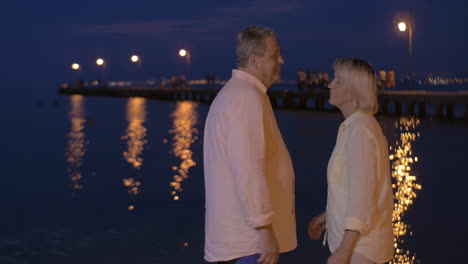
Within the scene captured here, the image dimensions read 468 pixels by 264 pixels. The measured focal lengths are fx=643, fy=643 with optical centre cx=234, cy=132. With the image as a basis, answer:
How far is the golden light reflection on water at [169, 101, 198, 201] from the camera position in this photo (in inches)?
578

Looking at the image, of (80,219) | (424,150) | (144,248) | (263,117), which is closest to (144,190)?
(80,219)

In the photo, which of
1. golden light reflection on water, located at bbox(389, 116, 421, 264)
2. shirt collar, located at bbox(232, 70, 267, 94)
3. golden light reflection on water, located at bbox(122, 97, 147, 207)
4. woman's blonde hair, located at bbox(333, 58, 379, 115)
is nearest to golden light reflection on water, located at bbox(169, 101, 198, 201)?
golden light reflection on water, located at bbox(122, 97, 147, 207)

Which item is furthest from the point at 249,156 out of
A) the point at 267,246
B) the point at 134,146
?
the point at 134,146

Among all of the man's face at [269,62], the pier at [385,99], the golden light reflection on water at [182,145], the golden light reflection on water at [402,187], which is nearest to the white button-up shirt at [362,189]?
the man's face at [269,62]

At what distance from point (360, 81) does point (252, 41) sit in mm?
547

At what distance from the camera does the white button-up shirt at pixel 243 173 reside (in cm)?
295

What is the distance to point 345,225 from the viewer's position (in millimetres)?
2967

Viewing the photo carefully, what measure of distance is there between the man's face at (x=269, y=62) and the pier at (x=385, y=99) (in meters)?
29.6

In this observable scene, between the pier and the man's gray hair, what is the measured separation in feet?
97.3

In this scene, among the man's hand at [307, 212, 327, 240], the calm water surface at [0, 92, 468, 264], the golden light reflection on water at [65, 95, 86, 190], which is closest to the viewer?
the man's hand at [307, 212, 327, 240]

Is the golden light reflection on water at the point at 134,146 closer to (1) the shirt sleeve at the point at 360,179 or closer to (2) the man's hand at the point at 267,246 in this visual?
(2) the man's hand at the point at 267,246

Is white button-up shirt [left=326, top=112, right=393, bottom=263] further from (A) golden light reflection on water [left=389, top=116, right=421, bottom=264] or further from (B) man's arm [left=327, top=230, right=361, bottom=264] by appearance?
(A) golden light reflection on water [left=389, top=116, right=421, bottom=264]

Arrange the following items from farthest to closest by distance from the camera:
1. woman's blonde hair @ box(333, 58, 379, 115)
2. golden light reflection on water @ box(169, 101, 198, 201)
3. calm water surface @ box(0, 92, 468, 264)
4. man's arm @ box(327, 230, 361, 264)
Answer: golden light reflection on water @ box(169, 101, 198, 201) → calm water surface @ box(0, 92, 468, 264) → woman's blonde hair @ box(333, 58, 379, 115) → man's arm @ box(327, 230, 361, 264)

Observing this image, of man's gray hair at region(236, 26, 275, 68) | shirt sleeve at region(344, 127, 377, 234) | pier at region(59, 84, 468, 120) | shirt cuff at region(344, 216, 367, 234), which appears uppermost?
pier at region(59, 84, 468, 120)
